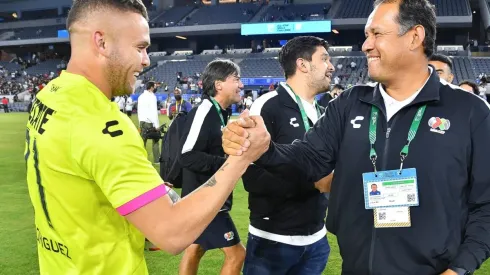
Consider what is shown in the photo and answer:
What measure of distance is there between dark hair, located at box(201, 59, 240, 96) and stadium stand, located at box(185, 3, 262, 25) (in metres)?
43.9

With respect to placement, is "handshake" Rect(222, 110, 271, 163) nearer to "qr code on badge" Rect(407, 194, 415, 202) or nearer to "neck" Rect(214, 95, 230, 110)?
"qr code on badge" Rect(407, 194, 415, 202)

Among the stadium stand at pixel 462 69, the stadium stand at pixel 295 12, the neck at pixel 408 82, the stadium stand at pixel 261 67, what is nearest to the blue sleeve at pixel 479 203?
the neck at pixel 408 82

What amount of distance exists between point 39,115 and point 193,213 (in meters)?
0.67

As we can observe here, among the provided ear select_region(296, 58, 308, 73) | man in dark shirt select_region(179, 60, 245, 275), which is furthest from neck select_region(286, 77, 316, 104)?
man in dark shirt select_region(179, 60, 245, 275)

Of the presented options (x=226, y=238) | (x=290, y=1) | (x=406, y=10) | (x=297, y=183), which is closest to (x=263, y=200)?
(x=297, y=183)

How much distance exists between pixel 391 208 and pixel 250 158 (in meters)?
0.67

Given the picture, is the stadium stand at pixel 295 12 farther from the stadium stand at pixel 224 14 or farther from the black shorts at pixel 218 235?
the black shorts at pixel 218 235

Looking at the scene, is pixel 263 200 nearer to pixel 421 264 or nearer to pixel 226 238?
pixel 226 238

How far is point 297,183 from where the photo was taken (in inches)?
118

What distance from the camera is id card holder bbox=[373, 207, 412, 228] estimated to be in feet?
6.47

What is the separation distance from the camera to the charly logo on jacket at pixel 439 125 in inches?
77.5

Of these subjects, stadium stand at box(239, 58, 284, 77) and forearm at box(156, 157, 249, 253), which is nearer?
forearm at box(156, 157, 249, 253)

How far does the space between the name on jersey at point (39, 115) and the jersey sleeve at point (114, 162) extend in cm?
16

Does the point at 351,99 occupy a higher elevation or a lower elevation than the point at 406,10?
lower
